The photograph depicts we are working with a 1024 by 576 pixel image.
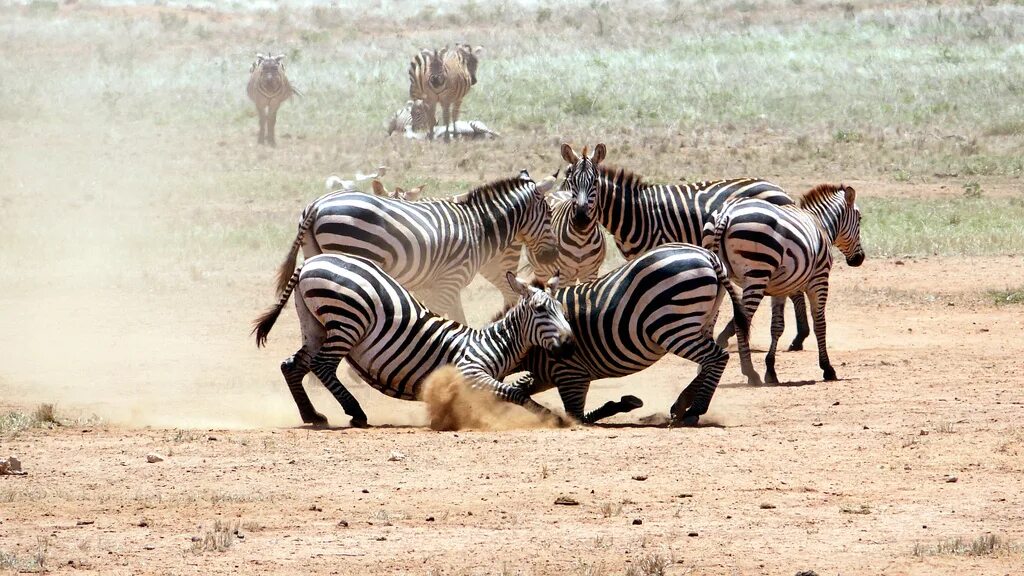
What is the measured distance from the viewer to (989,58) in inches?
1415

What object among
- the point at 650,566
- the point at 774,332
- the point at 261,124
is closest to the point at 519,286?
the point at 774,332

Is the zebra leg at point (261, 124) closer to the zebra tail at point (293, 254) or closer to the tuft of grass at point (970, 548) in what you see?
the zebra tail at point (293, 254)

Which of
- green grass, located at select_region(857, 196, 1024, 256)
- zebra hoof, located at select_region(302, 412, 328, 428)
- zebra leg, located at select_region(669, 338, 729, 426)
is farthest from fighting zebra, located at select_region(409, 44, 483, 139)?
zebra leg, located at select_region(669, 338, 729, 426)

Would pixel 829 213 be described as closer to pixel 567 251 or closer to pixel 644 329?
pixel 567 251

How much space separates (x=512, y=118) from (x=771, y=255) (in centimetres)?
1951

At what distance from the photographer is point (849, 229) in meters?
13.1

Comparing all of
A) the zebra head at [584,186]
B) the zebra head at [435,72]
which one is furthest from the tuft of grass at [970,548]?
the zebra head at [435,72]

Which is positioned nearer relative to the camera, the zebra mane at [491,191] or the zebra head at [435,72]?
the zebra mane at [491,191]

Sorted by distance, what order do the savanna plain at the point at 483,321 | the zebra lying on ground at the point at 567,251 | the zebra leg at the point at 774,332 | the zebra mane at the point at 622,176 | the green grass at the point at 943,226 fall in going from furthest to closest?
1. the green grass at the point at 943,226
2. the zebra lying on ground at the point at 567,251
3. the zebra mane at the point at 622,176
4. the zebra leg at the point at 774,332
5. the savanna plain at the point at 483,321

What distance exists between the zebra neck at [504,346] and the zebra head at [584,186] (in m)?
2.49

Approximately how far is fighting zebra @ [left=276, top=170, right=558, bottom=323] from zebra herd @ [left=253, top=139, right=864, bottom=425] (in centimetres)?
1

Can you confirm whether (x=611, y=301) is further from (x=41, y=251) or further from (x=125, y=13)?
(x=125, y=13)

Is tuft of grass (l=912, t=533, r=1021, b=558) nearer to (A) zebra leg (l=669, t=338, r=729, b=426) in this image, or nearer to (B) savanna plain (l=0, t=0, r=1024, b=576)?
(B) savanna plain (l=0, t=0, r=1024, b=576)

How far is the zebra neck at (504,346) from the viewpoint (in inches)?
377
